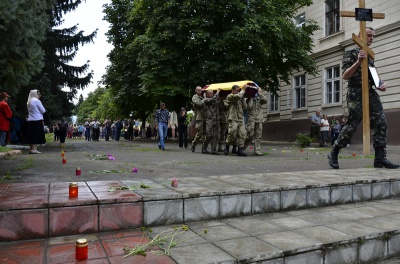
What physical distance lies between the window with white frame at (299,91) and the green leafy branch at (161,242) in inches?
968

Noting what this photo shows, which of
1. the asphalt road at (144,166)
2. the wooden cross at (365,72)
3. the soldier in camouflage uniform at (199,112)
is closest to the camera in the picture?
the asphalt road at (144,166)

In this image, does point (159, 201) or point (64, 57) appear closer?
point (159, 201)

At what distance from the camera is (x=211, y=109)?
11.1m

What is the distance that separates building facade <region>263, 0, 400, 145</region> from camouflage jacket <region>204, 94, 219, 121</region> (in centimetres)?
1129

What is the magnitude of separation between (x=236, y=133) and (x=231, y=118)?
1.75 feet

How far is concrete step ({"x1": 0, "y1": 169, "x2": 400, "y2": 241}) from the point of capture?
9.38ft

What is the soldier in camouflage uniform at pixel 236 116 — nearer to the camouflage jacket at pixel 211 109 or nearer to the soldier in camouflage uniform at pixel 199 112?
the camouflage jacket at pixel 211 109

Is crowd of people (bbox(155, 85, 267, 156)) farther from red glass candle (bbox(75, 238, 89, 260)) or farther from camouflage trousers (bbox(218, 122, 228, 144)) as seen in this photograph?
red glass candle (bbox(75, 238, 89, 260))

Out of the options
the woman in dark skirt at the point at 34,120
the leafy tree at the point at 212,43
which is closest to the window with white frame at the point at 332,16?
→ the leafy tree at the point at 212,43

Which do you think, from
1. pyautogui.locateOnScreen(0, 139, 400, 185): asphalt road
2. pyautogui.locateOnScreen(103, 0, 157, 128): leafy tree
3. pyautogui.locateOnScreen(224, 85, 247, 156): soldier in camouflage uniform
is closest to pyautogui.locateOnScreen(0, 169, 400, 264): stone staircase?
pyautogui.locateOnScreen(0, 139, 400, 185): asphalt road

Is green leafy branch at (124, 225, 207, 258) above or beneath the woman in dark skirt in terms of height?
beneath

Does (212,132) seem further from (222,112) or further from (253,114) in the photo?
(253,114)

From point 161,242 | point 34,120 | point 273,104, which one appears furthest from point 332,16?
point 161,242

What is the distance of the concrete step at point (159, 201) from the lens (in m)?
2.86
